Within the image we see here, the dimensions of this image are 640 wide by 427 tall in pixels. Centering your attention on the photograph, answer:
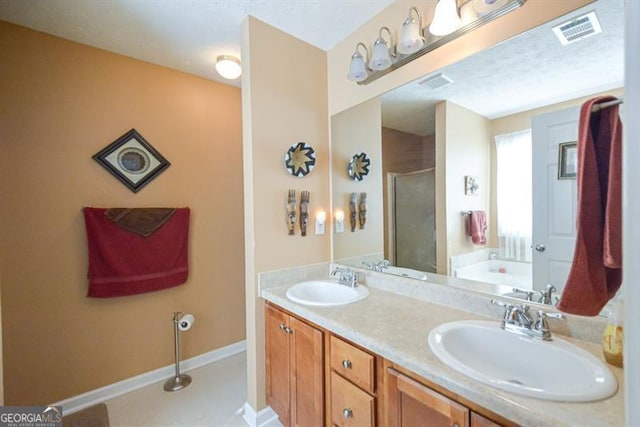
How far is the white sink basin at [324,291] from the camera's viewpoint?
1601 millimetres

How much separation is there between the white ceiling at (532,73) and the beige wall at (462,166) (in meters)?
0.06

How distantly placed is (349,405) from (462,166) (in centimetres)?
128

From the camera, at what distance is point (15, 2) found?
59.6 inches

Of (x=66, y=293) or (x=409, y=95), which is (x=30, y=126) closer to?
(x=66, y=293)

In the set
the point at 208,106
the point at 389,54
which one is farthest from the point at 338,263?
the point at 208,106

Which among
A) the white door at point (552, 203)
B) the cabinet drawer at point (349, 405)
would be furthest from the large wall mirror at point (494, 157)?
the cabinet drawer at point (349, 405)

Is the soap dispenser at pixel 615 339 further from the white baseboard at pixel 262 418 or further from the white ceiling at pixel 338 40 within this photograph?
the white baseboard at pixel 262 418

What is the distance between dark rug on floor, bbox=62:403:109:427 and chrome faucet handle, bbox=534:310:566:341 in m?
2.50

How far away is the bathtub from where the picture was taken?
1156 mm

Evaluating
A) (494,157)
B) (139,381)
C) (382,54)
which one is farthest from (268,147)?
(139,381)

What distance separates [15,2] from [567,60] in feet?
9.44

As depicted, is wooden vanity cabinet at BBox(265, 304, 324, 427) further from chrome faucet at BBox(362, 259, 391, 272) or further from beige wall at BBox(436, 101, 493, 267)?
beige wall at BBox(436, 101, 493, 267)

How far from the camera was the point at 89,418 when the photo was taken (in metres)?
1.75

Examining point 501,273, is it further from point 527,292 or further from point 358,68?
point 358,68
